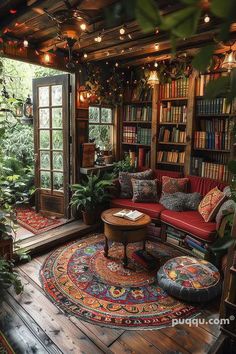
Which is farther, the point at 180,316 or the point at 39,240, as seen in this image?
the point at 39,240

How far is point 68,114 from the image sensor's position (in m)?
3.97

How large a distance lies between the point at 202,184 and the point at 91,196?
1.65m

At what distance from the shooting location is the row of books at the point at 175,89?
3.97 m

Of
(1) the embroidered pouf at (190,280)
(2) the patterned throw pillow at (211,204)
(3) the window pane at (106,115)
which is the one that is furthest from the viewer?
(3) the window pane at (106,115)

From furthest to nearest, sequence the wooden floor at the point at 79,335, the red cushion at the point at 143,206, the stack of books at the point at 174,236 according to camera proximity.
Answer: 1. the red cushion at the point at 143,206
2. the stack of books at the point at 174,236
3. the wooden floor at the point at 79,335

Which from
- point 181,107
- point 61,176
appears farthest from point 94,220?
point 181,107

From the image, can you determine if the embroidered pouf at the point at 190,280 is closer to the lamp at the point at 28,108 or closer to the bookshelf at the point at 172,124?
the bookshelf at the point at 172,124

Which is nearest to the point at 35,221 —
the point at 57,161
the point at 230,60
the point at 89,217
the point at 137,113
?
the point at 89,217

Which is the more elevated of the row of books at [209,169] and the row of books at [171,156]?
→ the row of books at [171,156]

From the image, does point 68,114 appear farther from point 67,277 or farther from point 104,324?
point 104,324

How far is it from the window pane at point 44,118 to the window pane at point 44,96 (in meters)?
0.08

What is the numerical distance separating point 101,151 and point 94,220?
4.28 feet

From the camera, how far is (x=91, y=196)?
3.90 meters

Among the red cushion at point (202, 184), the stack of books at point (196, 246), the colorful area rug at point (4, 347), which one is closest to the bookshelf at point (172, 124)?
the red cushion at point (202, 184)
